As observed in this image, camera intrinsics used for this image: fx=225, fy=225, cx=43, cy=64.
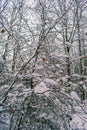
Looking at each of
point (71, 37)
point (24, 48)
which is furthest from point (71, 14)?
point (24, 48)

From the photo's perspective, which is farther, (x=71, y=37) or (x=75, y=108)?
(x=71, y=37)

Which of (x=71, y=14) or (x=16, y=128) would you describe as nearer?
(x=16, y=128)

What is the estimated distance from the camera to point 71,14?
12281mm

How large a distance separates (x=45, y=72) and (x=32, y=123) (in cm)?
97

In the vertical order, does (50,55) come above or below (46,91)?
above

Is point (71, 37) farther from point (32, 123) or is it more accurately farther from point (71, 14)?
point (32, 123)

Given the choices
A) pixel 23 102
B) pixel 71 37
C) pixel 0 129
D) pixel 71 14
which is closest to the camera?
pixel 23 102

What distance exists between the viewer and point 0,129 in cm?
525

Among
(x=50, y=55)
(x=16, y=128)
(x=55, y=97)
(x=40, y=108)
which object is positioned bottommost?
(x=16, y=128)

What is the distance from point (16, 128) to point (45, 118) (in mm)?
556

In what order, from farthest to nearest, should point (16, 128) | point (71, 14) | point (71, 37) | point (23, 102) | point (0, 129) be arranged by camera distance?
point (71, 14), point (71, 37), point (0, 129), point (16, 128), point (23, 102)

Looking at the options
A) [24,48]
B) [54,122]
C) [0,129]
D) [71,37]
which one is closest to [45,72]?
[24,48]

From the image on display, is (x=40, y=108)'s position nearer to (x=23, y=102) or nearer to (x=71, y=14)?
(x=23, y=102)

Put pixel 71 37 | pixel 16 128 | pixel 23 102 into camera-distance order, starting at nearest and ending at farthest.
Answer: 1. pixel 23 102
2. pixel 16 128
3. pixel 71 37
